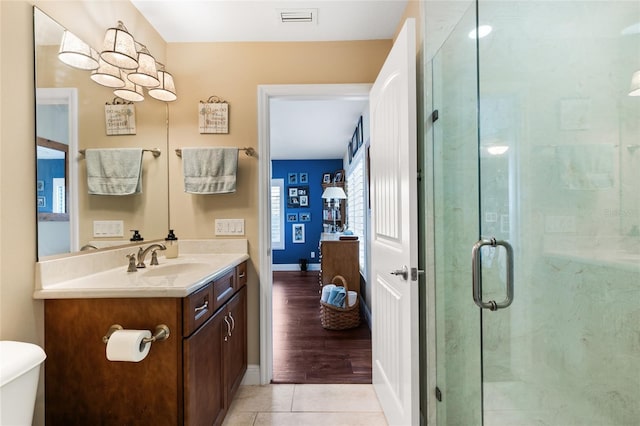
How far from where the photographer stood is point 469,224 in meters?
1.32

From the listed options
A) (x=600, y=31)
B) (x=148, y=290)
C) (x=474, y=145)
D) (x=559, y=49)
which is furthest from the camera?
(x=474, y=145)

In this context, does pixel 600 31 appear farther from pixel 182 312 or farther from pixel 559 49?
pixel 182 312

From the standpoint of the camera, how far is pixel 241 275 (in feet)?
6.66

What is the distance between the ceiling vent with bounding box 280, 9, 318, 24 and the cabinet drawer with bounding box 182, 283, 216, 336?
1.73 meters

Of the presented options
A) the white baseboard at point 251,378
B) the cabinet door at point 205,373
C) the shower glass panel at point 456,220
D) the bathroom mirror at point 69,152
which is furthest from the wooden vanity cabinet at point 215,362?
the shower glass panel at point 456,220

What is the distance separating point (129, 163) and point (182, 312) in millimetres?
1136

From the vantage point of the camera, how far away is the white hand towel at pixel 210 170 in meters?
2.09

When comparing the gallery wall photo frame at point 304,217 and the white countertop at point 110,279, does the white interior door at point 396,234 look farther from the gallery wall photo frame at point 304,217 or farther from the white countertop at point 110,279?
the gallery wall photo frame at point 304,217

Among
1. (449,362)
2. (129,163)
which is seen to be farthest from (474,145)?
(129,163)

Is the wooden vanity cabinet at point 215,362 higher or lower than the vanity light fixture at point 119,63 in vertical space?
lower

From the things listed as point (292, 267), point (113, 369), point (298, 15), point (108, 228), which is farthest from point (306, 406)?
point (292, 267)

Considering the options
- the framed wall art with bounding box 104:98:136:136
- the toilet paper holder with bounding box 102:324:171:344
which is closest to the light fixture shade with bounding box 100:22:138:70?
the framed wall art with bounding box 104:98:136:136

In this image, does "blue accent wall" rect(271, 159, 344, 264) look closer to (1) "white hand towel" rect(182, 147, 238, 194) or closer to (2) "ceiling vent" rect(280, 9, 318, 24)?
(1) "white hand towel" rect(182, 147, 238, 194)

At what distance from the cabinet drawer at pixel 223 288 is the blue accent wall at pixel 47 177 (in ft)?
2.54
